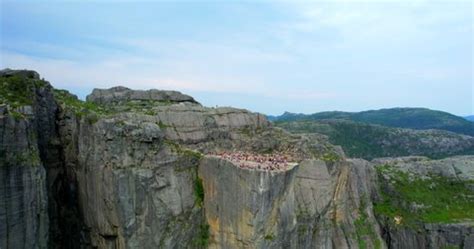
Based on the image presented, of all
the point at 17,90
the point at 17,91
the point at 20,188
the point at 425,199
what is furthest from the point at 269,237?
the point at 425,199

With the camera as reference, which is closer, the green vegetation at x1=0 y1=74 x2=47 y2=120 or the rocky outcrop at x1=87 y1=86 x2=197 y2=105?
the green vegetation at x1=0 y1=74 x2=47 y2=120

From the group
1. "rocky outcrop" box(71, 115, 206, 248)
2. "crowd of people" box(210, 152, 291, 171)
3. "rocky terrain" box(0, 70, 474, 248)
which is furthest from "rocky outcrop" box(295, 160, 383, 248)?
"rocky outcrop" box(71, 115, 206, 248)

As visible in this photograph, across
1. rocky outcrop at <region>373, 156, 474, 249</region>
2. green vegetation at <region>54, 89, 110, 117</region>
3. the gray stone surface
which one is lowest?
rocky outcrop at <region>373, 156, 474, 249</region>

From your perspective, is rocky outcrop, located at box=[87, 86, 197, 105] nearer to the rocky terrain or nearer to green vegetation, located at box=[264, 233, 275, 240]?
the rocky terrain

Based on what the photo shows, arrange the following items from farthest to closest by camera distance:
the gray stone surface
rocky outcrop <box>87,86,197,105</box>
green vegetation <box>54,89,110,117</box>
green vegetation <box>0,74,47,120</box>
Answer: rocky outcrop <box>87,86,197,105</box>, green vegetation <box>54,89,110,117</box>, green vegetation <box>0,74,47,120</box>, the gray stone surface

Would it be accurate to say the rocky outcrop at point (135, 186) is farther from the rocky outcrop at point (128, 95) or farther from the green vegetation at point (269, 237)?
the rocky outcrop at point (128, 95)

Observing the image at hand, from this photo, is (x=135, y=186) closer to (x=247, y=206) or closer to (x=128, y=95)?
(x=247, y=206)
